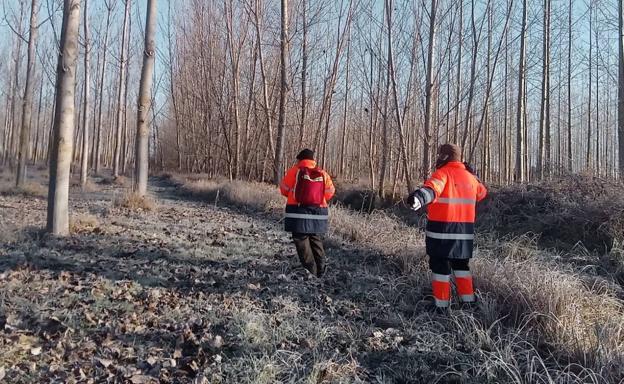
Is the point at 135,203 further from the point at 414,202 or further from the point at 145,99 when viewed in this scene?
the point at 414,202

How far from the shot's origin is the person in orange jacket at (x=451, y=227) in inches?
175

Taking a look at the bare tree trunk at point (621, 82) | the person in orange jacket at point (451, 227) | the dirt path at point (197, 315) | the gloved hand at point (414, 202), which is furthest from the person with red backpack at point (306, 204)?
the bare tree trunk at point (621, 82)

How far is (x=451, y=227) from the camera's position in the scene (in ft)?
14.6

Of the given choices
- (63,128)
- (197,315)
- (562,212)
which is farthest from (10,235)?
(562,212)

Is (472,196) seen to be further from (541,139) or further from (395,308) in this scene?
(541,139)

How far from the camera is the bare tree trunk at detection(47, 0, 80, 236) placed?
6559mm

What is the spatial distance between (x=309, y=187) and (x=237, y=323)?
80.0 inches

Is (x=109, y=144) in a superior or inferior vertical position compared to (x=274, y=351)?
superior

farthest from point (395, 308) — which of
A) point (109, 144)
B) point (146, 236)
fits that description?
point (109, 144)

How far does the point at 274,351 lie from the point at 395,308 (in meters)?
1.66

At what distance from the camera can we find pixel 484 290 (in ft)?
15.9

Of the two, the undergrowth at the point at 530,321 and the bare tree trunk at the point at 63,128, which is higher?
the bare tree trunk at the point at 63,128

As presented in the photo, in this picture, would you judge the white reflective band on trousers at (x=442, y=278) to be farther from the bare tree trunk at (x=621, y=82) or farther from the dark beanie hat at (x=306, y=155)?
the bare tree trunk at (x=621, y=82)

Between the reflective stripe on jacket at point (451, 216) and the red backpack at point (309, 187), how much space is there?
1488mm
